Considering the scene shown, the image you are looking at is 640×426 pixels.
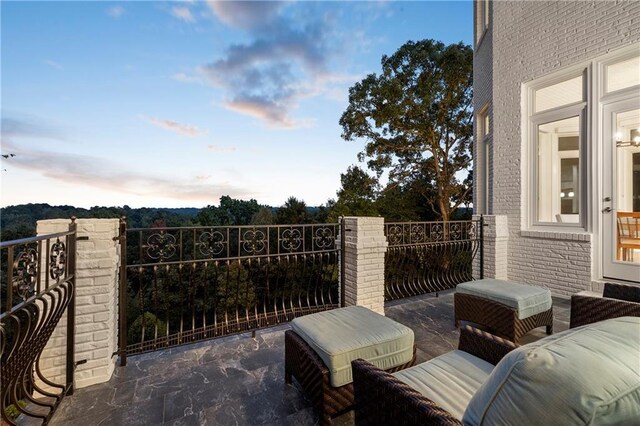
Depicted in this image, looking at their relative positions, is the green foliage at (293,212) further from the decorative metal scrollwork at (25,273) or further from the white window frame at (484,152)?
the decorative metal scrollwork at (25,273)

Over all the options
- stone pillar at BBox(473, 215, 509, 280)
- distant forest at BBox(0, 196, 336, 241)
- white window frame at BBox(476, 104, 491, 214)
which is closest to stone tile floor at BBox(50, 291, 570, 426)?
stone pillar at BBox(473, 215, 509, 280)

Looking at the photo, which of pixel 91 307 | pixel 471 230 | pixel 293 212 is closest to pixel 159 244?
pixel 91 307

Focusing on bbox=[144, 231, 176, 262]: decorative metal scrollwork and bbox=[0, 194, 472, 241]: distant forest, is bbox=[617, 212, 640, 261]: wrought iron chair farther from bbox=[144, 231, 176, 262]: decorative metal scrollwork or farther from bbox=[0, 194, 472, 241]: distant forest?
bbox=[0, 194, 472, 241]: distant forest

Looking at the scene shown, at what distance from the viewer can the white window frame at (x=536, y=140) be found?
4242 millimetres

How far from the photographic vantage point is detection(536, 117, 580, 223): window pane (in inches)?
176

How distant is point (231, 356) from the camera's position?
8.48 feet

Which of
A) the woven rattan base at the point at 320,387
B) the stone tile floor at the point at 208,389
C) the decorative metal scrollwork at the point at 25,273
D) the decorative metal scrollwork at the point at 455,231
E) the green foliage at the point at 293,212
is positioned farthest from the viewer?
the green foliage at the point at 293,212

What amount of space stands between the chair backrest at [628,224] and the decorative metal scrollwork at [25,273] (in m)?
6.37

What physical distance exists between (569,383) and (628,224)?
4.92m

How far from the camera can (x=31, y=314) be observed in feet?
4.94

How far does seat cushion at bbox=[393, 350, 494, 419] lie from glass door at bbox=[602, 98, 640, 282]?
409 cm

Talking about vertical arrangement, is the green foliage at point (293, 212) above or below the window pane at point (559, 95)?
below

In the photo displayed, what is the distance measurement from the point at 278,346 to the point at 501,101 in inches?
230

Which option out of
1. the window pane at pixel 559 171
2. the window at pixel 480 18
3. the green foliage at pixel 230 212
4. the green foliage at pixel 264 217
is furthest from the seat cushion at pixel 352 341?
the green foliage at pixel 230 212
